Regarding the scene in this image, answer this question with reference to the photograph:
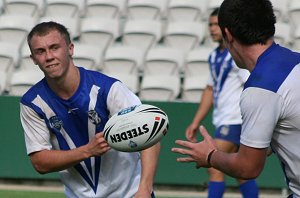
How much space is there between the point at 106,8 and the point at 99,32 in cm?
76

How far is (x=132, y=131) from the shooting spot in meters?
4.82

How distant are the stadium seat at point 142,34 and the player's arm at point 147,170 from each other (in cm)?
720

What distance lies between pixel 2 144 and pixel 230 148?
2976 millimetres

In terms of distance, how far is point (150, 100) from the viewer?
34.2 ft

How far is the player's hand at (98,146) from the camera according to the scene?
4.85 meters

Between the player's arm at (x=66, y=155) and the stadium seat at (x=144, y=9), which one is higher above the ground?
the player's arm at (x=66, y=155)

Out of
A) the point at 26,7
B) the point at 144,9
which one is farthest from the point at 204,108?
the point at 26,7

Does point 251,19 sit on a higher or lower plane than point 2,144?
higher

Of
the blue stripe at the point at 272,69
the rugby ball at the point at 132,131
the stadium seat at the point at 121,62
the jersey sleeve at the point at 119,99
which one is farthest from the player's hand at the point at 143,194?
the stadium seat at the point at 121,62

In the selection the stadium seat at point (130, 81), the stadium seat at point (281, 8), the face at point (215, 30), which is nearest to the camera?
the face at point (215, 30)

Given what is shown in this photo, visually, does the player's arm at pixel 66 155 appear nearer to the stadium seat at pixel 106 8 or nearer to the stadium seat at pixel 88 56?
the stadium seat at pixel 88 56

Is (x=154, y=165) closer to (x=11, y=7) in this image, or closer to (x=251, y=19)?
(x=251, y=19)

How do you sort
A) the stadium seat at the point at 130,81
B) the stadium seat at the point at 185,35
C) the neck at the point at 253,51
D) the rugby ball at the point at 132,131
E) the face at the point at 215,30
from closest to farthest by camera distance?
the neck at the point at 253,51 < the rugby ball at the point at 132,131 < the face at the point at 215,30 < the stadium seat at the point at 130,81 < the stadium seat at the point at 185,35

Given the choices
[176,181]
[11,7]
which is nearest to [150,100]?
[176,181]
